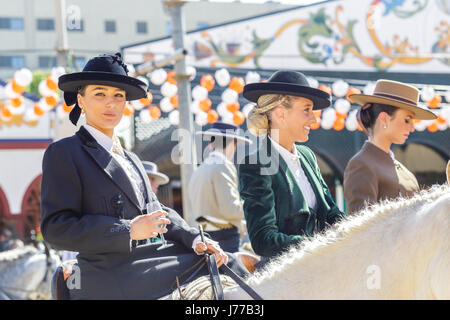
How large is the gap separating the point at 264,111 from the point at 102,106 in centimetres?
80

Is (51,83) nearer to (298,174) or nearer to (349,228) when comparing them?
(298,174)

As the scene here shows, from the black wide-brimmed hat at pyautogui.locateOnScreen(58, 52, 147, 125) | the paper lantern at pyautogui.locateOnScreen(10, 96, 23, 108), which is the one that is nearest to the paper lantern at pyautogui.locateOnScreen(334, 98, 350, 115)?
the paper lantern at pyautogui.locateOnScreen(10, 96, 23, 108)

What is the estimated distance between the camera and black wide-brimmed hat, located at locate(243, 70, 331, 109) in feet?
8.69

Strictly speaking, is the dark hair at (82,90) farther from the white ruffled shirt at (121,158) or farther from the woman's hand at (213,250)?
the woman's hand at (213,250)

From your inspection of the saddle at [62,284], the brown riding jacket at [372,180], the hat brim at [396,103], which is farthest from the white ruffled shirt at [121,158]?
the hat brim at [396,103]

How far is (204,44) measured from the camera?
10898mm

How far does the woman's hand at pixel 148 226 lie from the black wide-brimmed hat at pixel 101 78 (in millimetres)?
543

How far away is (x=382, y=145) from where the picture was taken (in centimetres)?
325

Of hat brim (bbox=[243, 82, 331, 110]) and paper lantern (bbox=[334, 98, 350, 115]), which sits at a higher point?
hat brim (bbox=[243, 82, 331, 110])

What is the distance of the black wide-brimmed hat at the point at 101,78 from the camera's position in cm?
221

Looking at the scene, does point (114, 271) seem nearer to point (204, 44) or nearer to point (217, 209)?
point (217, 209)

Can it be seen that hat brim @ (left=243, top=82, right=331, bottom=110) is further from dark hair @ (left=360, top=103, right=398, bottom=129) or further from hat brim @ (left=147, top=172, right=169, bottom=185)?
hat brim @ (left=147, top=172, right=169, bottom=185)

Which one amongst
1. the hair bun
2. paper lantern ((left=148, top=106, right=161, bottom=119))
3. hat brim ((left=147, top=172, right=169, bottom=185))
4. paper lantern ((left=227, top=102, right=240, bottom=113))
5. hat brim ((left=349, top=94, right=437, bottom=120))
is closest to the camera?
the hair bun

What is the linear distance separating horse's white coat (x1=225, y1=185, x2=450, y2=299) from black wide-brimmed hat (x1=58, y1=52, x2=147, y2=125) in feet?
2.75
